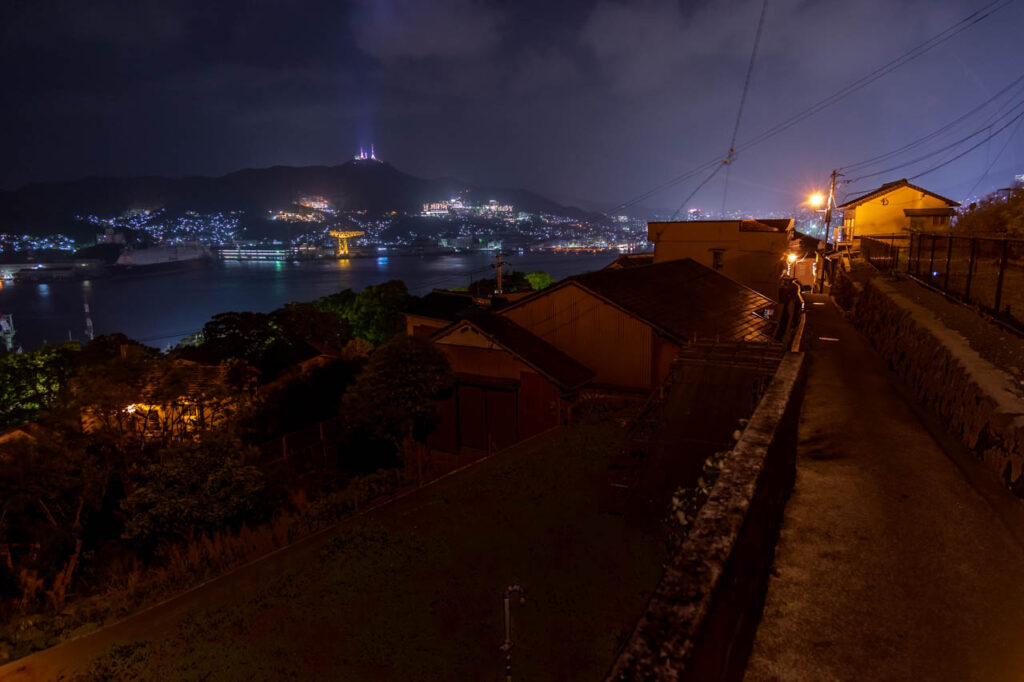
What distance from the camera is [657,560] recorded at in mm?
6652

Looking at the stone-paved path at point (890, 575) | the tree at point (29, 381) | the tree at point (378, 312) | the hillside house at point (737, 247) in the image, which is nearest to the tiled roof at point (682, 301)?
the stone-paved path at point (890, 575)

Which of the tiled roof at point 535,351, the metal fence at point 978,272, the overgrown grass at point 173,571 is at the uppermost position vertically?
the metal fence at point 978,272

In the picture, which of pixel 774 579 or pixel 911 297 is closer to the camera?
pixel 774 579

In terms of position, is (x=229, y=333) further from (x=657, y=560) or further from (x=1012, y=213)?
(x=1012, y=213)

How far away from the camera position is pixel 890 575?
364cm

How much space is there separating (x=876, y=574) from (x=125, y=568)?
1150 centimetres

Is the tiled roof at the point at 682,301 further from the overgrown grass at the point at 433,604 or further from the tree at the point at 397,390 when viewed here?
the overgrown grass at the point at 433,604

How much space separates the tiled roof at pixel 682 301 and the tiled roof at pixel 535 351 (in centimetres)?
227

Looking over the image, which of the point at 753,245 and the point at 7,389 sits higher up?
the point at 753,245

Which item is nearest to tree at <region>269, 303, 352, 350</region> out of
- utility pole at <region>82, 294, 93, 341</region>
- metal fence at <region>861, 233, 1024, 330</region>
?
metal fence at <region>861, 233, 1024, 330</region>

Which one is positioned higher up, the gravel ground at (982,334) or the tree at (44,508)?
the gravel ground at (982,334)

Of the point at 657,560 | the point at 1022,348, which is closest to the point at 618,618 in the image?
the point at 657,560

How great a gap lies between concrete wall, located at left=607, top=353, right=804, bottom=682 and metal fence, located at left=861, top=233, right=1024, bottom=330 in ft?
20.0

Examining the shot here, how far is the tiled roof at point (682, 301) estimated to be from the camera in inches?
640
